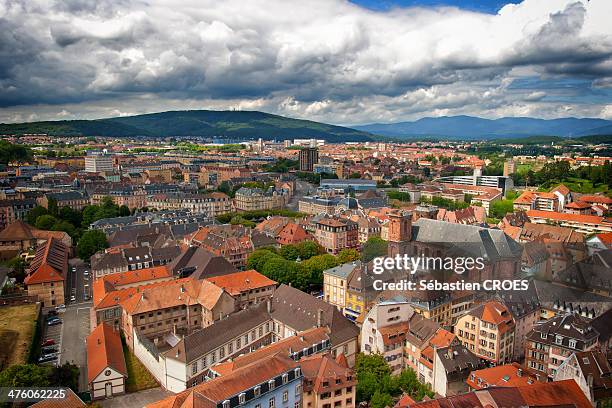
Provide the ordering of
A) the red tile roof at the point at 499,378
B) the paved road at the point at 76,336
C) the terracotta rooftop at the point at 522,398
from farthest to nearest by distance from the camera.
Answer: the paved road at the point at 76,336, the red tile roof at the point at 499,378, the terracotta rooftop at the point at 522,398

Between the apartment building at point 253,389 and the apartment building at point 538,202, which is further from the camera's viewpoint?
the apartment building at point 538,202

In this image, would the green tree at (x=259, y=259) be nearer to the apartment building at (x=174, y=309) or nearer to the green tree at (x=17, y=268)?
the apartment building at (x=174, y=309)

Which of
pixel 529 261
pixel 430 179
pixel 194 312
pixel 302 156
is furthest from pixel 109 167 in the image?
pixel 529 261

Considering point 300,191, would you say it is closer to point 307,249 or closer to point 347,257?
point 307,249

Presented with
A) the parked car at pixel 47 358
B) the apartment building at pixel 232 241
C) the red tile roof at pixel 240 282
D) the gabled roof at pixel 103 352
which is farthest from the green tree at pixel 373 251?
the parked car at pixel 47 358

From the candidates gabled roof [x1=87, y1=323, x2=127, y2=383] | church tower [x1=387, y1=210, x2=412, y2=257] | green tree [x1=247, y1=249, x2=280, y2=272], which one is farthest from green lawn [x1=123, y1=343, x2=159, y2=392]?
church tower [x1=387, y1=210, x2=412, y2=257]

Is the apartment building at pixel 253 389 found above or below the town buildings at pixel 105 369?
above

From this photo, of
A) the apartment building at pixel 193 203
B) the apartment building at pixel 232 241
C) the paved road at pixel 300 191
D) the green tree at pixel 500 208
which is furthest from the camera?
the paved road at pixel 300 191
